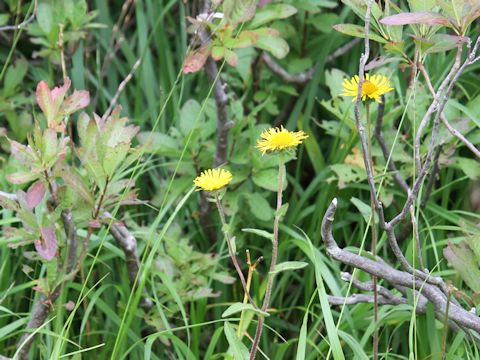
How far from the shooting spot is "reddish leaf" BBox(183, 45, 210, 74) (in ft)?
6.08

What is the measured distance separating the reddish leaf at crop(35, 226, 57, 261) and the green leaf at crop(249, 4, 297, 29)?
0.79 metres

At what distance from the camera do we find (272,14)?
2039mm

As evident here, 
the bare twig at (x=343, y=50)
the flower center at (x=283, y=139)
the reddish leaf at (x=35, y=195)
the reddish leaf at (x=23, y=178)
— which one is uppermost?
the flower center at (x=283, y=139)

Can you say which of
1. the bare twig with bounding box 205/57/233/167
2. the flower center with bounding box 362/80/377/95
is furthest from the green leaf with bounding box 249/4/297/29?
the flower center with bounding box 362/80/377/95

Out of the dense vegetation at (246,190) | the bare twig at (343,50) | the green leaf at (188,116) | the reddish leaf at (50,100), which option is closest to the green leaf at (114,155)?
the dense vegetation at (246,190)

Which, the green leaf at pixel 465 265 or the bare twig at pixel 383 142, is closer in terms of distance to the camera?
the green leaf at pixel 465 265

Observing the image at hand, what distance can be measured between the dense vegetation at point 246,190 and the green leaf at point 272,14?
1 centimetres

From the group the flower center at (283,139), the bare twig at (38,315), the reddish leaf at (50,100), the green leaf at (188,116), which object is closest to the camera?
the flower center at (283,139)

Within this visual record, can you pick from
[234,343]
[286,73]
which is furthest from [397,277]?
[286,73]

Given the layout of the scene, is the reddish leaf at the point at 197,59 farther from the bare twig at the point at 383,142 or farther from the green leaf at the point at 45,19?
the green leaf at the point at 45,19

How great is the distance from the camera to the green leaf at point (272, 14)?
203 cm

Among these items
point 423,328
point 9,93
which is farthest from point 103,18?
point 423,328

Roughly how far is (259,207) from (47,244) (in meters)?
0.69

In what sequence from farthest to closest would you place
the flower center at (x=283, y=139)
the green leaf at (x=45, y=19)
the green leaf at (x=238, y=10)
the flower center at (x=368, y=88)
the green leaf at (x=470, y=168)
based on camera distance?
the green leaf at (x=45, y=19) → the green leaf at (x=470, y=168) → the green leaf at (x=238, y=10) → the flower center at (x=368, y=88) → the flower center at (x=283, y=139)
